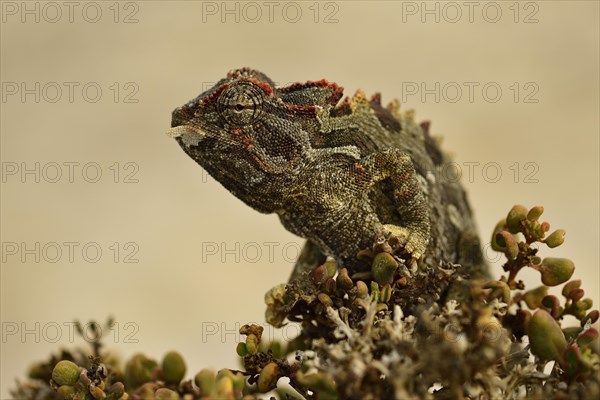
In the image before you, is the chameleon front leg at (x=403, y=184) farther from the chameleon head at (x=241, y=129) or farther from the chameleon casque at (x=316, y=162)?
the chameleon head at (x=241, y=129)

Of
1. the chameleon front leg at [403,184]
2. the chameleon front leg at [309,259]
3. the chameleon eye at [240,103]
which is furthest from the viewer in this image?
the chameleon front leg at [309,259]

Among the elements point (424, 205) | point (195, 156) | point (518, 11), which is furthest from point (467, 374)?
point (518, 11)

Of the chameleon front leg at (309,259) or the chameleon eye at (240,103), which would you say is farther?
the chameleon front leg at (309,259)

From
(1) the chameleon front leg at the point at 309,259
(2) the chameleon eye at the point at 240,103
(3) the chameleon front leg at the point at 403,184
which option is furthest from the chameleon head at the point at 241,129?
(1) the chameleon front leg at the point at 309,259

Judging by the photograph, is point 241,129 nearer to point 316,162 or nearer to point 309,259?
point 316,162

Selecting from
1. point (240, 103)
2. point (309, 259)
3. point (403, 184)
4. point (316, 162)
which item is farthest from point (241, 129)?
point (309, 259)

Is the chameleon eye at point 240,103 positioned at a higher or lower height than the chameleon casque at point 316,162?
higher
